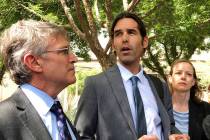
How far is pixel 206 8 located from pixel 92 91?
7.39 m

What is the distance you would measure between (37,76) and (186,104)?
2.57 metres

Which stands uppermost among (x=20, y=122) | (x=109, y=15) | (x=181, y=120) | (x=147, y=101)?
(x=109, y=15)

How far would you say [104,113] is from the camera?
3398 mm

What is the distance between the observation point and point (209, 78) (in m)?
26.2

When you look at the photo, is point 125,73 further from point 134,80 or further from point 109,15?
point 109,15

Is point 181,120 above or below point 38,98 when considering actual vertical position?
below

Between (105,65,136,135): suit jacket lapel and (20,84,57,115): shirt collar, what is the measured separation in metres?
0.81

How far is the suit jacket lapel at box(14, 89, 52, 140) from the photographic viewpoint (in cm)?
252


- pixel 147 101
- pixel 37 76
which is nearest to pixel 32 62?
pixel 37 76

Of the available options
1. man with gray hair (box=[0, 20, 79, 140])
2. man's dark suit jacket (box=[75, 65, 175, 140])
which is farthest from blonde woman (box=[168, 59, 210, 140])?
man with gray hair (box=[0, 20, 79, 140])

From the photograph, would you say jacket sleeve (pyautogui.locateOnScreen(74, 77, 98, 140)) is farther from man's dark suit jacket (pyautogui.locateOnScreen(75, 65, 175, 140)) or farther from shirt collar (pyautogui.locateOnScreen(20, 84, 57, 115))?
shirt collar (pyautogui.locateOnScreen(20, 84, 57, 115))

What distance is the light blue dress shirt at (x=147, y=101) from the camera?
3451 millimetres

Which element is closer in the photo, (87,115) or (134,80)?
(87,115)

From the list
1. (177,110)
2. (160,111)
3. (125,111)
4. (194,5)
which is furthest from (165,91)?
(194,5)
